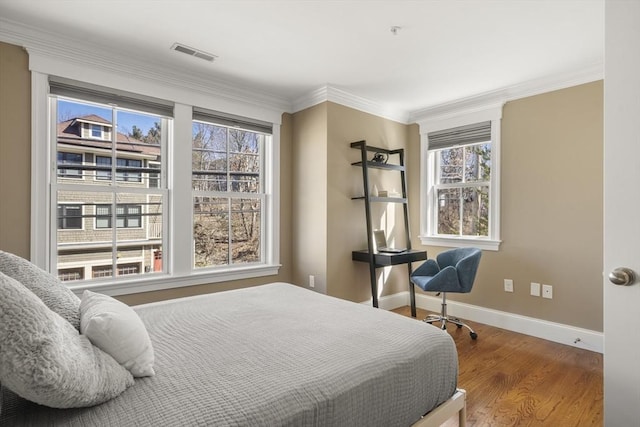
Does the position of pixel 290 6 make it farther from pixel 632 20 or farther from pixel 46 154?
pixel 46 154

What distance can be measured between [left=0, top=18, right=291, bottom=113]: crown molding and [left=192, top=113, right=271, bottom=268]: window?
283 mm

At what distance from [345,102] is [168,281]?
249 cm

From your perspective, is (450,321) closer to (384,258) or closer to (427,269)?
(427,269)

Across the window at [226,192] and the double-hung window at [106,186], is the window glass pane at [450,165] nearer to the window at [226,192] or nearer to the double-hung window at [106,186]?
the window at [226,192]

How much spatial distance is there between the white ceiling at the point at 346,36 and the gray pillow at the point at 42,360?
1.97 meters

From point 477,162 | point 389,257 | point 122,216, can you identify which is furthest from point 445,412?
point 477,162

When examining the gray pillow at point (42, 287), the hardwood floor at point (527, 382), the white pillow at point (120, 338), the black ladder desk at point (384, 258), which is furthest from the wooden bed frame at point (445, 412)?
the black ladder desk at point (384, 258)

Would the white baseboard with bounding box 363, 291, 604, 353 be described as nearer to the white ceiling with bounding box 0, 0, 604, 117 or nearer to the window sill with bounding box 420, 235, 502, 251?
the window sill with bounding box 420, 235, 502, 251

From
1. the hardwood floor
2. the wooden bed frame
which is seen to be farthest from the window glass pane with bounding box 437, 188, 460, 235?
the wooden bed frame

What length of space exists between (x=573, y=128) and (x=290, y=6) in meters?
2.70

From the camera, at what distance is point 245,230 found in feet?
12.1

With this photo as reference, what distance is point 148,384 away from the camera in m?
1.09

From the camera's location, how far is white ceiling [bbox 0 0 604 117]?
85.2 inches

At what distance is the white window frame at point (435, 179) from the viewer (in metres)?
3.61
